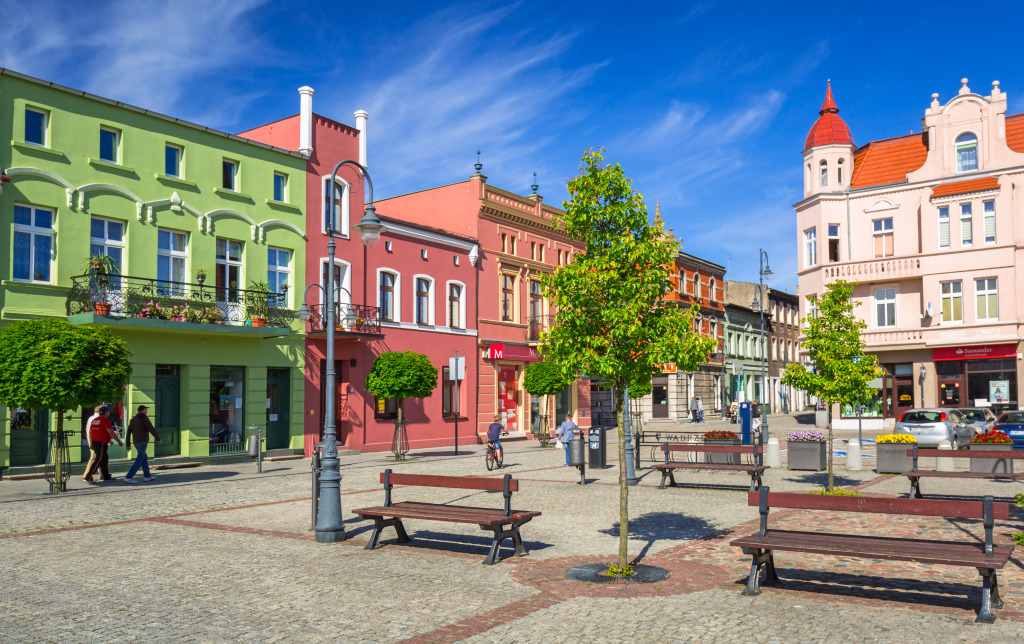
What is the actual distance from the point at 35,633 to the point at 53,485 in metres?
12.2

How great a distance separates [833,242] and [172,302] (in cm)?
3313

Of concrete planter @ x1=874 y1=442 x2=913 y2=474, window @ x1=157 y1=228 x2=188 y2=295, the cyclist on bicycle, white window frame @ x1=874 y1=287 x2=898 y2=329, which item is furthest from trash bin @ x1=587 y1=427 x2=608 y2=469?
white window frame @ x1=874 y1=287 x2=898 y2=329

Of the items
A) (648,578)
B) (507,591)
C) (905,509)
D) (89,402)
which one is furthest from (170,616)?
(89,402)

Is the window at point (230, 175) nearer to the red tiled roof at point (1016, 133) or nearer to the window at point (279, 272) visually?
the window at point (279, 272)

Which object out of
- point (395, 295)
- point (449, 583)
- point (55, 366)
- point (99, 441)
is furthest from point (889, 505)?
point (395, 295)

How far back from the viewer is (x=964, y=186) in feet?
127

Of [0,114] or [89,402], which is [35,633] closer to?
[89,402]

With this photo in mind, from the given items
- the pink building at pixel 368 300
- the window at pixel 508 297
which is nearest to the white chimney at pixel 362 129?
the pink building at pixel 368 300

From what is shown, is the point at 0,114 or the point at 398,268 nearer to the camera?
the point at 0,114

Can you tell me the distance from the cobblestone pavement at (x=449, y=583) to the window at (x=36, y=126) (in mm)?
11175

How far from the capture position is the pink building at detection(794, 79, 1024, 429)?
37.8m

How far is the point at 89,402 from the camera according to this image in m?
17.2

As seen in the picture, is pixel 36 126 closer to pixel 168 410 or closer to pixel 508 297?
pixel 168 410

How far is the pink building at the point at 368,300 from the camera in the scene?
28.8 metres
